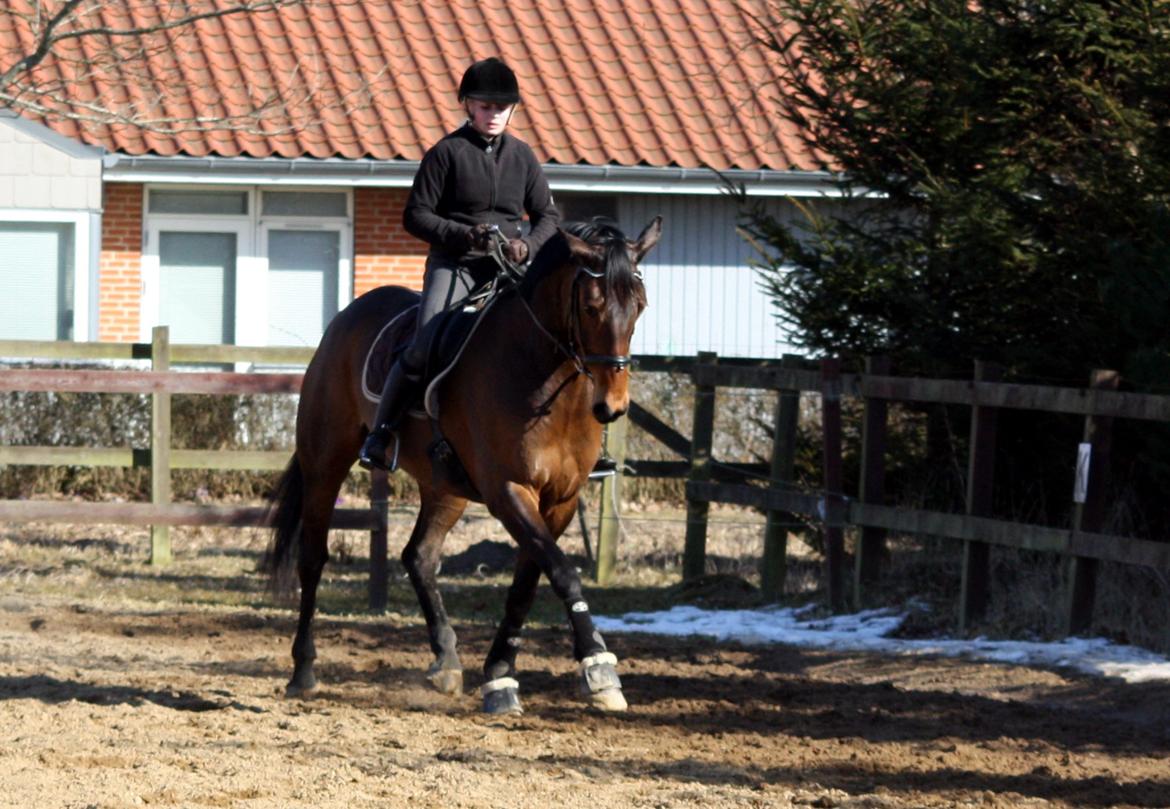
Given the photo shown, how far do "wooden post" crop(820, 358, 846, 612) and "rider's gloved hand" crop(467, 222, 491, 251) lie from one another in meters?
3.66

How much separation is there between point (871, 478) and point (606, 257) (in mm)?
4462

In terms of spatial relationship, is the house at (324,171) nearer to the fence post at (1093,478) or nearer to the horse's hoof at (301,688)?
the fence post at (1093,478)

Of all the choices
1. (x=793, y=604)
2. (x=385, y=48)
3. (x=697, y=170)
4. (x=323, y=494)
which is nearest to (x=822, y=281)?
(x=793, y=604)

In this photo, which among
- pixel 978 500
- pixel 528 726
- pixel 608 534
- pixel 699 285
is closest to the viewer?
pixel 528 726

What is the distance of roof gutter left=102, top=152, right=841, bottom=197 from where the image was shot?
1752 centimetres

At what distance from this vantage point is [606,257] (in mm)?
7000

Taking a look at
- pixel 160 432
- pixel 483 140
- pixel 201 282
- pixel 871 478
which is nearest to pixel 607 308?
pixel 483 140

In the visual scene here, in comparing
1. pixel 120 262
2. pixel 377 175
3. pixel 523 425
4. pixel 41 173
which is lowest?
pixel 523 425

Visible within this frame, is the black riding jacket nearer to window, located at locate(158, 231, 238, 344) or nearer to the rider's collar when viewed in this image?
the rider's collar

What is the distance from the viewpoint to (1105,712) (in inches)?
310

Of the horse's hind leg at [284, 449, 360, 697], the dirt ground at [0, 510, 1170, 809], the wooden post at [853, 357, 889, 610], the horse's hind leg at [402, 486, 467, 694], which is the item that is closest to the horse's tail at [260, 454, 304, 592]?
the horse's hind leg at [284, 449, 360, 697]

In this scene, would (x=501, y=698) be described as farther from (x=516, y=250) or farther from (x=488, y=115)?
(x=488, y=115)

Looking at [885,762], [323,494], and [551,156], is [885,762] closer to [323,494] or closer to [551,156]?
[323,494]

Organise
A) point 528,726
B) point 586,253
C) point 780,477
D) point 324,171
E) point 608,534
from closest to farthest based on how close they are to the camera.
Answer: point 586,253
point 528,726
point 780,477
point 608,534
point 324,171
